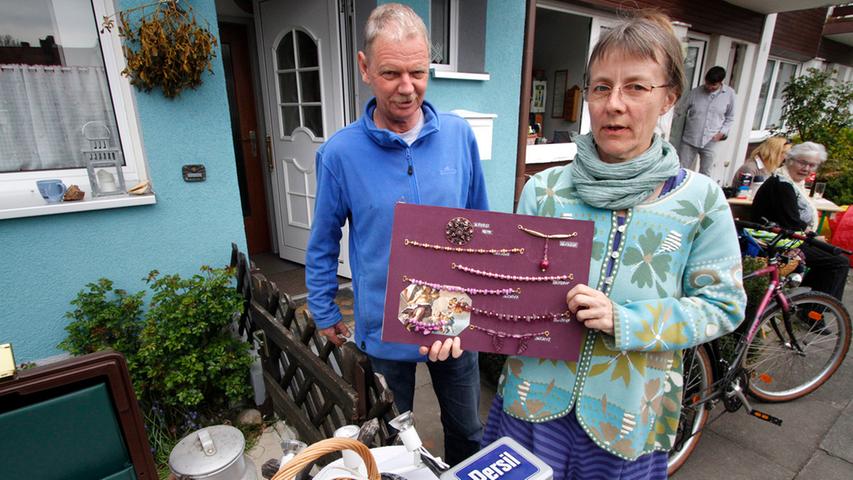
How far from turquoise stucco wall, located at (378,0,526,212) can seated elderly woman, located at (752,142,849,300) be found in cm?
241

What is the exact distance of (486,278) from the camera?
106 centimetres

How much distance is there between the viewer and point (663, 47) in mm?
950

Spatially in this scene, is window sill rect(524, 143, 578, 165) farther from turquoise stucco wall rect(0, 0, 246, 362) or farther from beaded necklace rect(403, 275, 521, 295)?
beaded necklace rect(403, 275, 521, 295)

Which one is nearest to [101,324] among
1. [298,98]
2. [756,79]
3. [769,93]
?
[298,98]

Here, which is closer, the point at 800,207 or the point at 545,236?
the point at 545,236

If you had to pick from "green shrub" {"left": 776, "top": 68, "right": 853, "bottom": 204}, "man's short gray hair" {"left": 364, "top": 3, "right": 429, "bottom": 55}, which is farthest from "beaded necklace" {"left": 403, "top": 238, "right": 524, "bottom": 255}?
"green shrub" {"left": 776, "top": 68, "right": 853, "bottom": 204}

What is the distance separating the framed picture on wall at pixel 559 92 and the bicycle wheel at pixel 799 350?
6211 millimetres

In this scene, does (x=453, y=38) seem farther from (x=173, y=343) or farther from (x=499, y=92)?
(x=173, y=343)

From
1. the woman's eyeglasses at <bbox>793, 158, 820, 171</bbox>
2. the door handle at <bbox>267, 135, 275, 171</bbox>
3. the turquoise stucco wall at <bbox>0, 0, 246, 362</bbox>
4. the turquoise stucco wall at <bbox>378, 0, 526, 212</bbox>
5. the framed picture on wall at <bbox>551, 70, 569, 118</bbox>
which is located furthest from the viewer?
the framed picture on wall at <bbox>551, 70, 569, 118</bbox>

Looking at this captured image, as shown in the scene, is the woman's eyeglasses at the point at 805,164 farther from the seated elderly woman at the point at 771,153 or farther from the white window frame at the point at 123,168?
the white window frame at the point at 123,168

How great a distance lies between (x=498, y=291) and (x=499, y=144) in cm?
408

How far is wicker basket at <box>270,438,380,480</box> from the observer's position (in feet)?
2.15

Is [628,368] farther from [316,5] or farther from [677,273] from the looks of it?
[316,5]

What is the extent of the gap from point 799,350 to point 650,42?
308 cm
